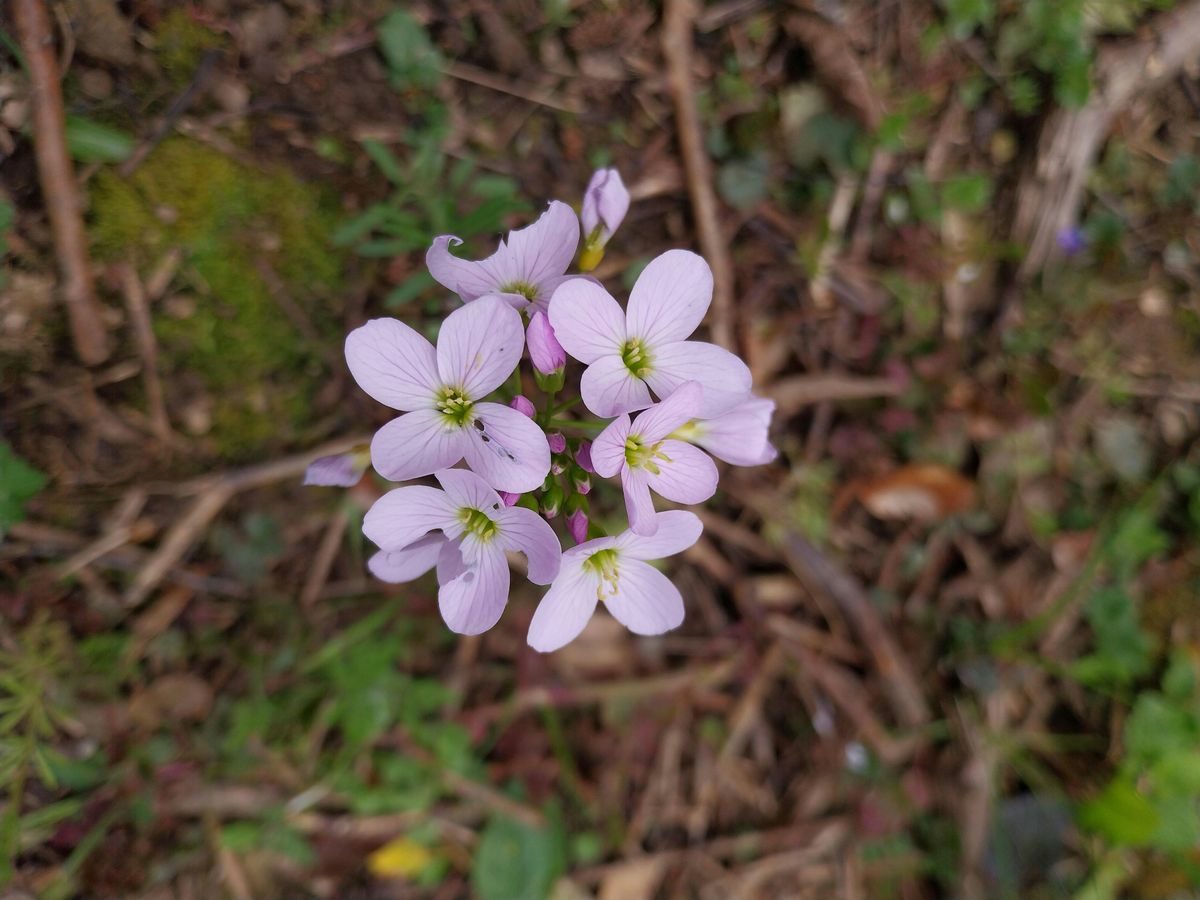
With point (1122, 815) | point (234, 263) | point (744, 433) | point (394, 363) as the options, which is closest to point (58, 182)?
point (234, 263)

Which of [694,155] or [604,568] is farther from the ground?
[694,155]

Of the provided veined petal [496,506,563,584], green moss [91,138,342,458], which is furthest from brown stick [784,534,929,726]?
green moss [91,138,342,458]

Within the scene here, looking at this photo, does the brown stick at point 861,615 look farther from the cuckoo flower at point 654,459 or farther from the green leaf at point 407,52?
the green leaf at point 407,52

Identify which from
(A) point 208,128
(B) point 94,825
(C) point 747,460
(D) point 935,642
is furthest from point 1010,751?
(A) point 208,128

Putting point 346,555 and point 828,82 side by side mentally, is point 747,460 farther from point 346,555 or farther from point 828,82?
point 828,82

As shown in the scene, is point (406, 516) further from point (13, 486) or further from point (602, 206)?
point (13, 486)

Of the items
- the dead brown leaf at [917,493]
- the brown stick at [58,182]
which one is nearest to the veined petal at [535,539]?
the brown stick at [58,182]
